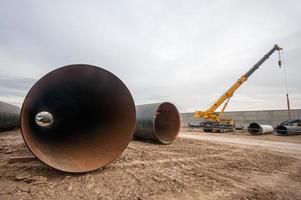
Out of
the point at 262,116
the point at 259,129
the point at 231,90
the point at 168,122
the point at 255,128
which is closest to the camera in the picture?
the point at 168,122

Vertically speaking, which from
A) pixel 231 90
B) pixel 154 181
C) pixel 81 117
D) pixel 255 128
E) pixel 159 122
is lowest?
pixel 154 181

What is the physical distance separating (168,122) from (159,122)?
0.57m

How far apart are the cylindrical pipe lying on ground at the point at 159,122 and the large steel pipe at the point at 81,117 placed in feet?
9.99

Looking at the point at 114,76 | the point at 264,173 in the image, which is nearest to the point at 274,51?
the point at 264,173

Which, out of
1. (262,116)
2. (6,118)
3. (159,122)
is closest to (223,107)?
(262,116)

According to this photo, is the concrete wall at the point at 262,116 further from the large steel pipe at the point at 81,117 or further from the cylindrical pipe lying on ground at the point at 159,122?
the large steel pipe at the point at 81,117

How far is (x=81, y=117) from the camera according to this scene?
4.89 meters

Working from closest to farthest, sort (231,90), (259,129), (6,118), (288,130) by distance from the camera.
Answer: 1. (6,118)
2. (288,130)
3. (259,129)
4. (231,90)

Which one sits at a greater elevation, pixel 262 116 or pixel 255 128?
pixel 262 116

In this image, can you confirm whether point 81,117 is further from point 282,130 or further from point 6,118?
point 282,130

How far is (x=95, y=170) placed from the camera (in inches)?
144

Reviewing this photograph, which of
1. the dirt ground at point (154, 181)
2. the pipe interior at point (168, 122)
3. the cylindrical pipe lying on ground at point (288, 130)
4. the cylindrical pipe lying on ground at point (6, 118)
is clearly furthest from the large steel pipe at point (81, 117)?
the cylindrical pipe lying on ground at point (288, 130)

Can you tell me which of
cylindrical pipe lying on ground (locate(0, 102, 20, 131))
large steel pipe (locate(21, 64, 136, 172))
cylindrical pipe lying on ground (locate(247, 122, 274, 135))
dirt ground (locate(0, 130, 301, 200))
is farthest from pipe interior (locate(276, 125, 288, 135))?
cylindrical pipe lying on ground (locate(0, 102, 20, 131))

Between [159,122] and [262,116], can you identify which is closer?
[159,122]
